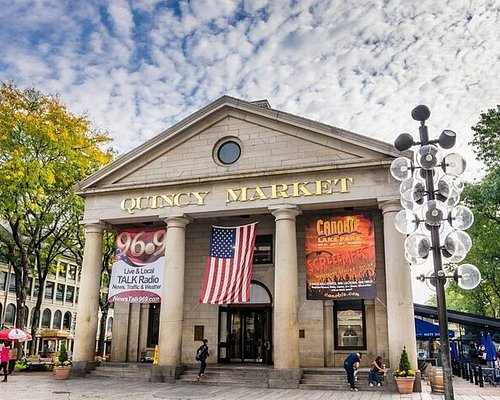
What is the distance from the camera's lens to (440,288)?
8.00 m

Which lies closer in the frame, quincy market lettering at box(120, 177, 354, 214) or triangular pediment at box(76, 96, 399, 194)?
quincy market lettering at box(120, 177, 354, 214)

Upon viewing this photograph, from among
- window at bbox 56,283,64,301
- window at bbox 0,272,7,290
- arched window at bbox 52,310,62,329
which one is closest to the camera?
window at bbox 0,272,7,290

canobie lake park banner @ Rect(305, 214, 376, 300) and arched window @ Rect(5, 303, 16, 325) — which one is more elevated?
canobie lake park banner @ Rect(305, 214, 376, 300)

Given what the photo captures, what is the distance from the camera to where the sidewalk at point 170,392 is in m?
14.5

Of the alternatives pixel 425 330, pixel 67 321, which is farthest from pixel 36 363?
pixel 67 321

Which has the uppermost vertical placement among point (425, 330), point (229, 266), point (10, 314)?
point (229, 266)

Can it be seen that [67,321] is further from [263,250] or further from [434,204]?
[434,204]

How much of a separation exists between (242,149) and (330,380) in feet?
31.5

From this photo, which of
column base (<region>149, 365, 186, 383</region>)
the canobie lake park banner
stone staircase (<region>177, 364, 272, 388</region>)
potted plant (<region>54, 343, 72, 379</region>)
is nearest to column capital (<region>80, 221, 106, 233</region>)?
potted plant (<region>54, 343, 72, 379</region>)

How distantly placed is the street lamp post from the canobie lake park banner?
31.1 ft

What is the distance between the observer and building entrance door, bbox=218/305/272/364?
21984mm

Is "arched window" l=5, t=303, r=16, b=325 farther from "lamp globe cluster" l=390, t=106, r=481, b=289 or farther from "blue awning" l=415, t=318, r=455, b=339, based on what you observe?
"lamp globe cluster" l=390, t=106, r=481, b=289

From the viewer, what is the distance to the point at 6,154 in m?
24.6

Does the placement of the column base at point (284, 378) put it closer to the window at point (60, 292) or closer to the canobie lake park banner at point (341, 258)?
the canobie lake park banner at point (341, 258)
